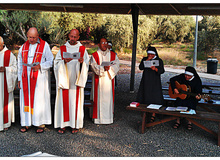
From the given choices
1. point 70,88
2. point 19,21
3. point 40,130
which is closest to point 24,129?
point 40,130

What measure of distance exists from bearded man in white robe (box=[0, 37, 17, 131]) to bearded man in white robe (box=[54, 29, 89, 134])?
0.91 metres

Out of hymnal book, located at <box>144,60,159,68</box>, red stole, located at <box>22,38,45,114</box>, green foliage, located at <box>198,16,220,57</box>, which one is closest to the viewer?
red stole, located at <box>22,38,45,114</box>

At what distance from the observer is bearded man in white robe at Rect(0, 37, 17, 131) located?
532cm

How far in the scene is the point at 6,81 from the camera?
5.36 metres

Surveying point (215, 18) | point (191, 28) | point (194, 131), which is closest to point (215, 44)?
point (215, 18)

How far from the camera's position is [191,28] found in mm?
28297

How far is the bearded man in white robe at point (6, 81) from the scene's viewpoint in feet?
17.4

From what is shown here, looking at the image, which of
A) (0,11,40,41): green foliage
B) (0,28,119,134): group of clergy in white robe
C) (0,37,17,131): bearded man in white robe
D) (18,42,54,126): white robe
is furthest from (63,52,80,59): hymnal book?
(0,11,40,41): green foliage

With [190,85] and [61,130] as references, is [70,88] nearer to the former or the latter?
[61,130]

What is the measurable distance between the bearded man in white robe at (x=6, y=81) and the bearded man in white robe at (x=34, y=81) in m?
0.21

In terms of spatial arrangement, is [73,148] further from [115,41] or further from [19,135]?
[115,41]

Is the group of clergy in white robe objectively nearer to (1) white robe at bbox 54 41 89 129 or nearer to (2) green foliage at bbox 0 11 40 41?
(1) white robe at bbox 54 41 89 129

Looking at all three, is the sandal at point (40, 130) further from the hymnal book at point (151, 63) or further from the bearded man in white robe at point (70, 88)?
the hymnal book at point (151, 63)

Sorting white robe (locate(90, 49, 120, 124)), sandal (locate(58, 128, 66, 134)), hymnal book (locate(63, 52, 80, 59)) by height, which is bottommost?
sandal (locate(58, 128, 66, 134))
